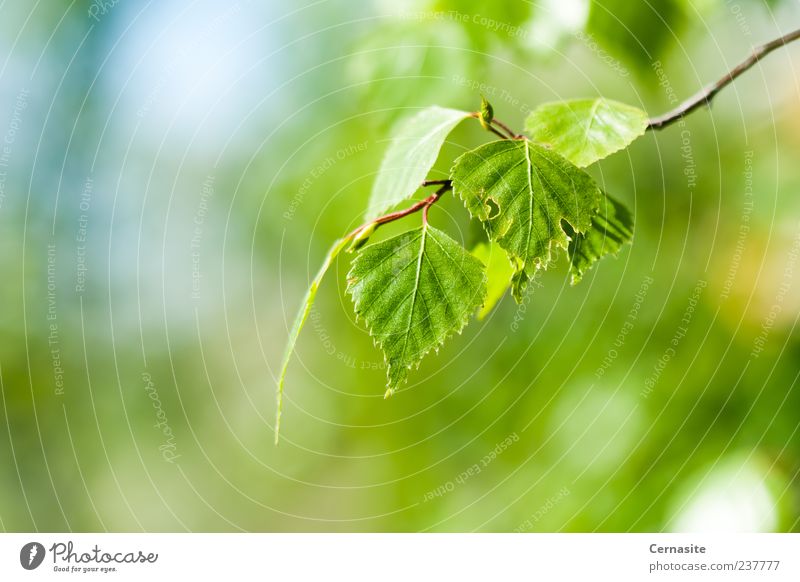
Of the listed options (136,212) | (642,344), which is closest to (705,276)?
(642,344)

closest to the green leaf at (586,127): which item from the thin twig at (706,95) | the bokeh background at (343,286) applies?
the thin twig at (706,95)

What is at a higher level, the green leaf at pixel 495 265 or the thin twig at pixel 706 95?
the thin twig at pixel 706 95

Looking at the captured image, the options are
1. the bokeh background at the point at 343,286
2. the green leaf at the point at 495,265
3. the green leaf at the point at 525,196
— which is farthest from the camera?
the bokeh background at the point at 343,286

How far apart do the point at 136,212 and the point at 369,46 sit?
3.17 feet

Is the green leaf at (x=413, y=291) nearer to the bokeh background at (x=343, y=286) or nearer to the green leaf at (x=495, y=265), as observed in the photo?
the green leaf at (x=495, y=265)

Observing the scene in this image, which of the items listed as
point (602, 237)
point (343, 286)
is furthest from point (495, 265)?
point (343, 286)

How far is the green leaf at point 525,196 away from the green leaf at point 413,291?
0.08ft

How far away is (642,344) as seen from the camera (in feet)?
3.59

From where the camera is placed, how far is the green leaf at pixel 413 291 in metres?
0.33

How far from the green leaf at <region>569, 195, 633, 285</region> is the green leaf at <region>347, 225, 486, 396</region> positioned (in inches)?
2.9

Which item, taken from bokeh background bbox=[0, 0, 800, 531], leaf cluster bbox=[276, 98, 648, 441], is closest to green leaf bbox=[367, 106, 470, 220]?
leaf cluster bbox=[276, 98, 648, 441]

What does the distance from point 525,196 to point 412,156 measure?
0.08 m
